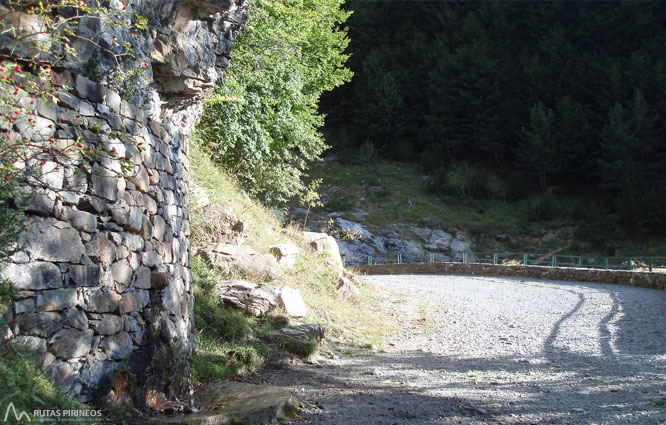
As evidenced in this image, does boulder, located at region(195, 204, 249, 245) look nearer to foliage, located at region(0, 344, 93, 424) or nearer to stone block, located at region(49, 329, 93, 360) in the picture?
stone block, located at region(49, 329, 93, 360)

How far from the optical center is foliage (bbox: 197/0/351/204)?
39.0 ft

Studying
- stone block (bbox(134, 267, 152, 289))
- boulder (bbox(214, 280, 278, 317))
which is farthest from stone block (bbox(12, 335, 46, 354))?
boulder (bbox(214, 280, 278, 317))

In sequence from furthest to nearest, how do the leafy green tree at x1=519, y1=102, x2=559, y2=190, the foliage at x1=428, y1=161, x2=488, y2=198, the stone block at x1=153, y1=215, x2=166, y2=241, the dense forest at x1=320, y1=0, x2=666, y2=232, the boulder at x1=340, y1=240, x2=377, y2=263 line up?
the foliage at x1=428, y1=161, x2=488, y2=198
the leafy green tree at x1=519, y1=102, x2=559, y2=190
the dense forest at x1=320, y1=0, x2=666, y2=232
the boulder at x1=340, y1=240, x2=377, y2=263
the stone block at x1=153, y1=215, x2=166, y2=241

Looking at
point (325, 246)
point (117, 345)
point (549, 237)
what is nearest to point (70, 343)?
point (117, 345)

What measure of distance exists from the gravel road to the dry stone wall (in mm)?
1515

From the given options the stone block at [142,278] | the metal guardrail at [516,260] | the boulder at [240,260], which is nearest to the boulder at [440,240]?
the metal guardrail at [516,260]

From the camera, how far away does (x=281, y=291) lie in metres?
8.07

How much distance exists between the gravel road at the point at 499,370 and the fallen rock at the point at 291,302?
0.87 m

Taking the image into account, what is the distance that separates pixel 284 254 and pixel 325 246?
2351 millimetres

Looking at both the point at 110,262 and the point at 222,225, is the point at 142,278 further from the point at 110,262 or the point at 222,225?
the point at 222,225

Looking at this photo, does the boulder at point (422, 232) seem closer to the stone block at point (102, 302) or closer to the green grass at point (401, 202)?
the green grass at point (401, 202)

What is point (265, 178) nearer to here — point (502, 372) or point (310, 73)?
point (310, 73)

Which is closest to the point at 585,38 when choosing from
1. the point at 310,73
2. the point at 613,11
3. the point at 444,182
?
the point at 613,11

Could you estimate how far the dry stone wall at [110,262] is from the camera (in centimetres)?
353
